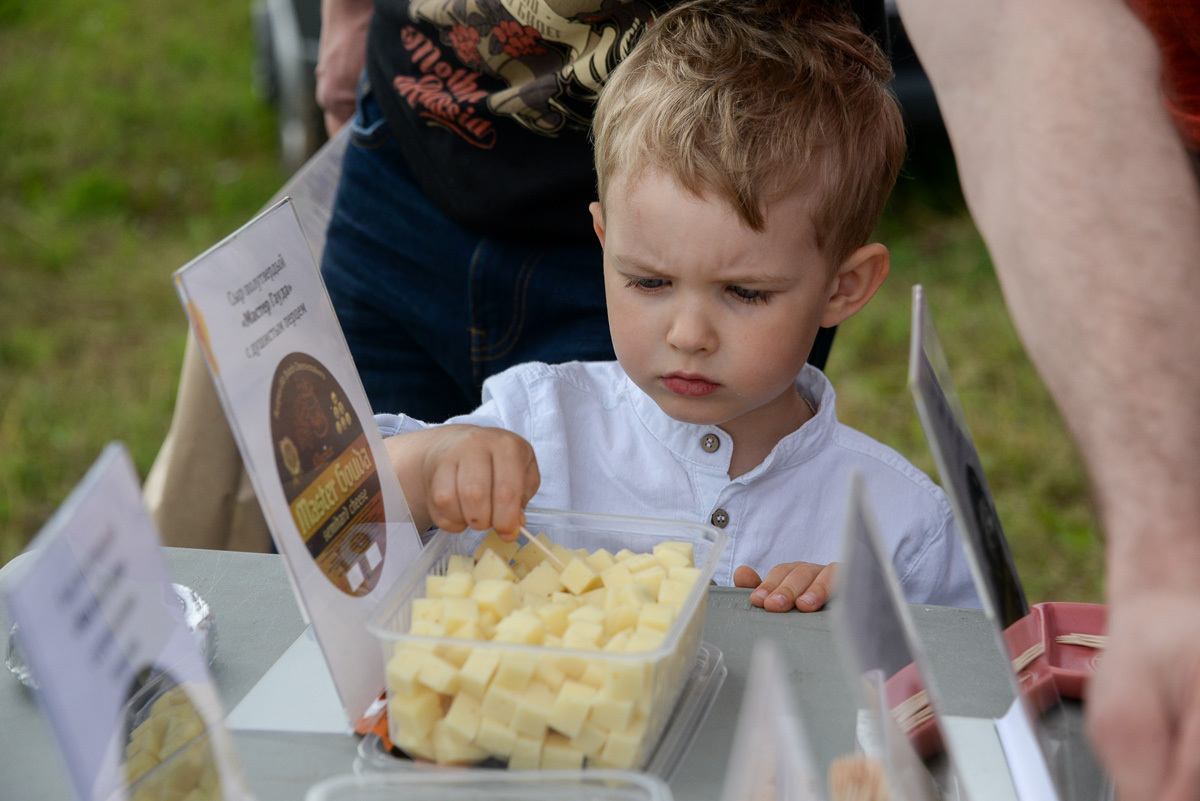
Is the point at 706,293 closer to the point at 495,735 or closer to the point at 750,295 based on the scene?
the point at 750,295

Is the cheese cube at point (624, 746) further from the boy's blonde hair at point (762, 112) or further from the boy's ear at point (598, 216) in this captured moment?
the boy's ear at point (598, 216)

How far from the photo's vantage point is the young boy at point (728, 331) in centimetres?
108

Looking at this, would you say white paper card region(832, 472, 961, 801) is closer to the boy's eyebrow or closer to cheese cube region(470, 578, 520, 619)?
cheese cube region(470, 578, 520, 619)

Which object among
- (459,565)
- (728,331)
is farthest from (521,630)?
(728,331)

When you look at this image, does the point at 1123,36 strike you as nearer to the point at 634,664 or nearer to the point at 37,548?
the point at 634,664

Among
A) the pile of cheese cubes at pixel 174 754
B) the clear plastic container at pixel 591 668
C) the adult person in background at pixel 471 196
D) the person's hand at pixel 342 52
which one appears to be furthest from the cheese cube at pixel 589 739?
the person's hand at pixel 342 52

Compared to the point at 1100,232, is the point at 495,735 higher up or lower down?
lower down

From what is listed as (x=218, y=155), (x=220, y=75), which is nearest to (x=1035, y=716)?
(x=218, y=155)

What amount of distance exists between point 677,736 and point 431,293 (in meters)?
0.89

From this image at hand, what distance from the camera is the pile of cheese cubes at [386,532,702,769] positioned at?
703 mm

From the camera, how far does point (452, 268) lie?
59.8 inches

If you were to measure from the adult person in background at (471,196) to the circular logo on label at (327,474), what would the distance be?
63 centimetres

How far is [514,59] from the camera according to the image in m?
1.36

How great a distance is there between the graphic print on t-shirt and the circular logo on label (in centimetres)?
62
